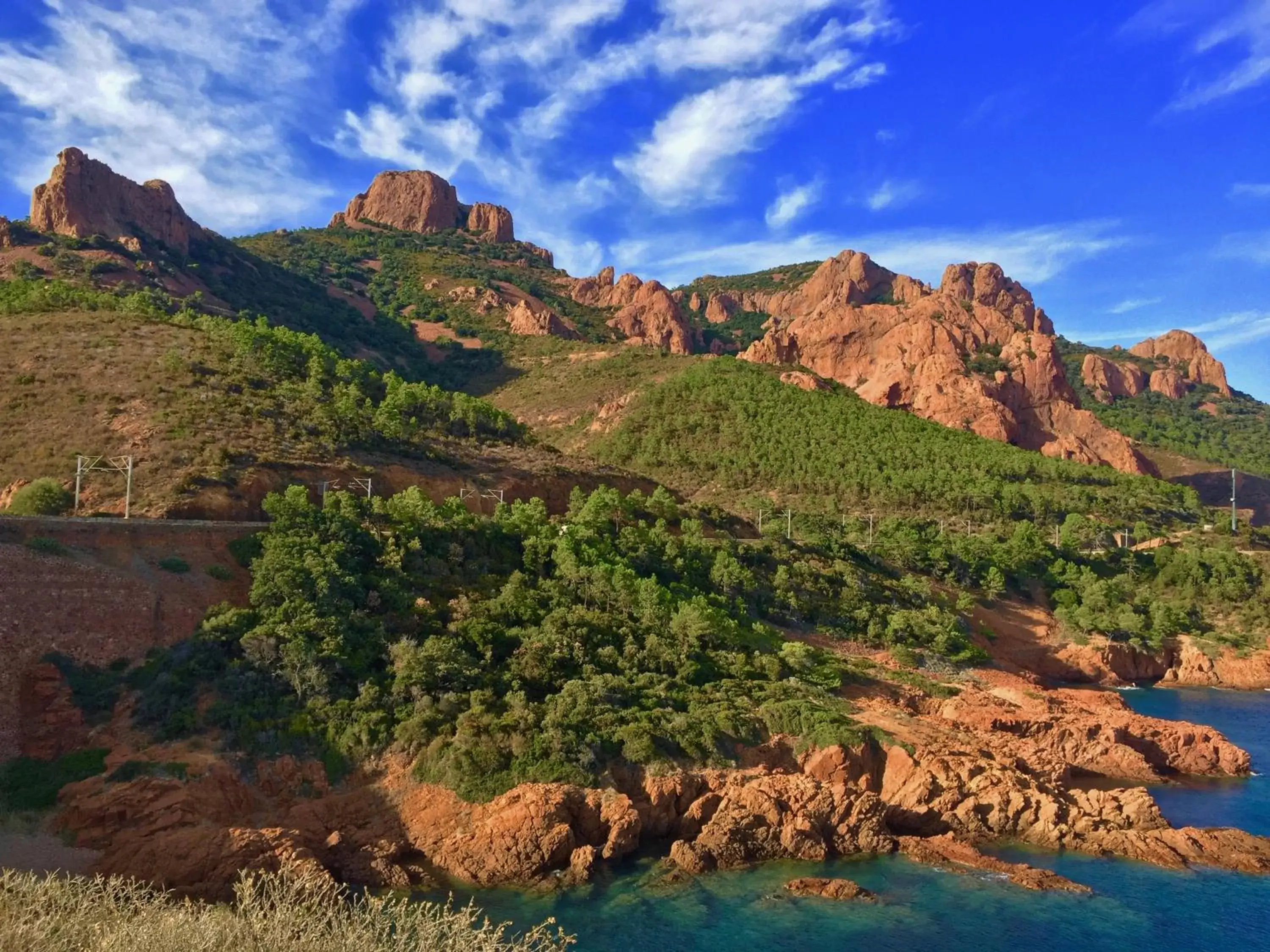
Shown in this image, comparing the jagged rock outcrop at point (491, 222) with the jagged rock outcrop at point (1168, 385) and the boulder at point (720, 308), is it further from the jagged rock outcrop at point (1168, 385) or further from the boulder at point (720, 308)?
the jagged rock outcrop at point (1168, 385)

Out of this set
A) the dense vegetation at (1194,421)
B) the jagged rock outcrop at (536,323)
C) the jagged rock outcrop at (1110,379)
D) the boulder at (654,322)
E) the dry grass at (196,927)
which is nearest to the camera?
the dry grass at (196,927)

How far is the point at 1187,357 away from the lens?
17775cm

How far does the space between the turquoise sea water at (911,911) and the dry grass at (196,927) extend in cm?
851

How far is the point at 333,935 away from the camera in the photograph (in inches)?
420

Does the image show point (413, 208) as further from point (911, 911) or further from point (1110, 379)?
point (911, 911)

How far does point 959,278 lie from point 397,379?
130 meters

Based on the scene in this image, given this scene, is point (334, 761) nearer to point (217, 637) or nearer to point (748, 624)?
point (217, 637)

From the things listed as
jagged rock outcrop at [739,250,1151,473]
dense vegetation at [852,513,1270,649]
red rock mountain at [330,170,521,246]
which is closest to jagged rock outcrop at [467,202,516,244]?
red rock mountain at [330,170,521,246]

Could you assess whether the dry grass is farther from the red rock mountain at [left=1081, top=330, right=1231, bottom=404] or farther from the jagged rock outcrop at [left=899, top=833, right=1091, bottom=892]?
the red rock mountain at [left=1081, top=330, right=1231, bottom=404]

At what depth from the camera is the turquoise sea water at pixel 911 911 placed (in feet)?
64.7

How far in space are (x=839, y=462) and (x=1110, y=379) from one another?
328ft

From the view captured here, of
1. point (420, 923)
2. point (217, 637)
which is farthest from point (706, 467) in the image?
point (420, 923)

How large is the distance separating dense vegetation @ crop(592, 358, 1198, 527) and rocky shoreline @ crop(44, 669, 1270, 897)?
4790 centimetres

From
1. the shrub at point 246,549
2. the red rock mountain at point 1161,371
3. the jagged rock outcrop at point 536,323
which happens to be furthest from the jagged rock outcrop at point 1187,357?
the shrub at point 246,549
